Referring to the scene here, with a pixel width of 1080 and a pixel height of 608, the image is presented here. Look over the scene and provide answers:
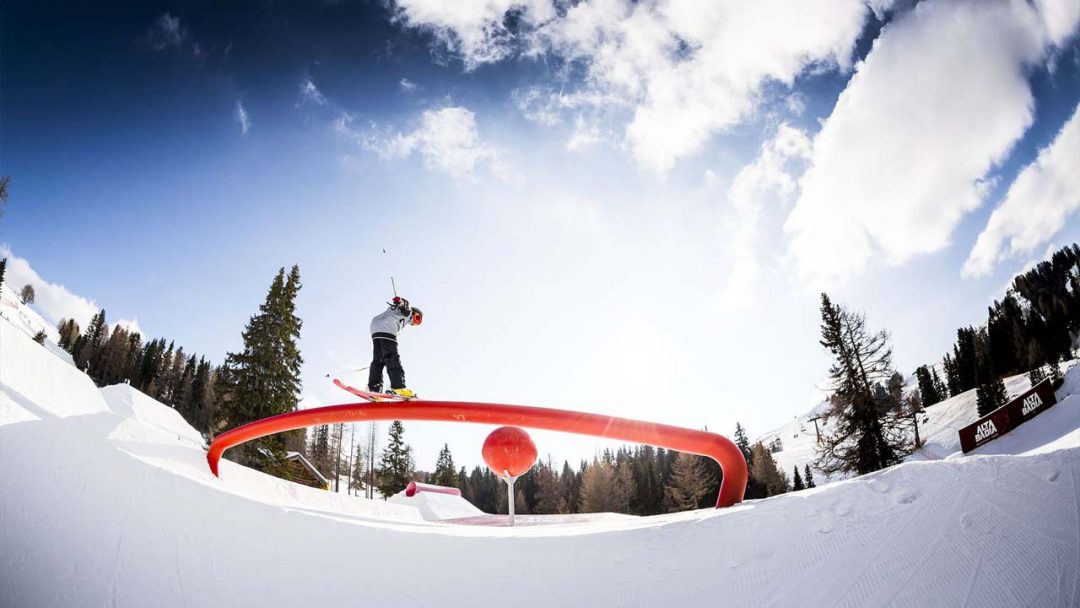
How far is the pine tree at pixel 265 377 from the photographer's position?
850 inches

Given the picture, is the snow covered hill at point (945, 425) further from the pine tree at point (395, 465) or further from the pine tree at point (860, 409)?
the pine tree at point (395, 465)

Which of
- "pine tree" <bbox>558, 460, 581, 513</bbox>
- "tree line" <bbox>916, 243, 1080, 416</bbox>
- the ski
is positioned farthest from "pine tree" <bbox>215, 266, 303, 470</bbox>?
"tree line" <bbox>916, 243, 1080, 416</bbox>

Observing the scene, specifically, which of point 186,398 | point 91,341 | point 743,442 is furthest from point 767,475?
point 91,341

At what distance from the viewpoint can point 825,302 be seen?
26.6m

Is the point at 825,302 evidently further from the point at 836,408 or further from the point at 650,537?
the point at 650,537

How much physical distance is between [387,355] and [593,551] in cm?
532

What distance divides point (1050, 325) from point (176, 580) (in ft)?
325

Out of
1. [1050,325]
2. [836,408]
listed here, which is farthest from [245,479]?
[1050,325]

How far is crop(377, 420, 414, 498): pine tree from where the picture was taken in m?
42.8

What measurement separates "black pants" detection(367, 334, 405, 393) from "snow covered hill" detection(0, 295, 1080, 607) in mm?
2954

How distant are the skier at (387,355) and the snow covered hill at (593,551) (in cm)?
296

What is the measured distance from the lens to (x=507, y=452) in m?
6.38

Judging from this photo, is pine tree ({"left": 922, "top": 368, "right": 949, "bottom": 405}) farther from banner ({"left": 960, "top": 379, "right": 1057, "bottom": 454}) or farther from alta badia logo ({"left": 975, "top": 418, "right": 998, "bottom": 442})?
alta badia logo ({"left": 975, "top": 418, "right": 998, "bottom": 442})

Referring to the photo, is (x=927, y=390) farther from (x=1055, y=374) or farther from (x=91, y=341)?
(x=91, y=341)
